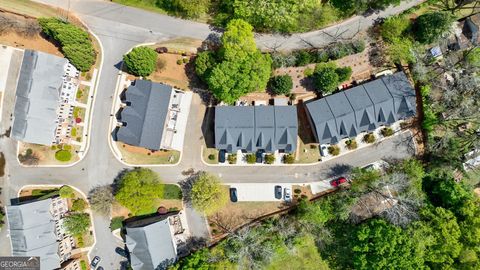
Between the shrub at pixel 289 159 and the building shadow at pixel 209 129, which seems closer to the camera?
the shrub at pixel 289 159

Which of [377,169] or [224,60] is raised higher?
[224,60]

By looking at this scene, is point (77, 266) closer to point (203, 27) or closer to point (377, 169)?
point (203, 27)

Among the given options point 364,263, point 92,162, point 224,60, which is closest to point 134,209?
→ point 92,162

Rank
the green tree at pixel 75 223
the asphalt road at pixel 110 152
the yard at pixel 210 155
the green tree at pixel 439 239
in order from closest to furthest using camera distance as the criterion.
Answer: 1. the green tree at pixel 439 239
2. the green tree at pixel 75 223
3. the asphalt road at pixel 110 152
4. the yard at pixel 210 155

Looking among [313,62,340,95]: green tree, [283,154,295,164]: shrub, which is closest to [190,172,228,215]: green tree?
[283,154,295,164]: shrub

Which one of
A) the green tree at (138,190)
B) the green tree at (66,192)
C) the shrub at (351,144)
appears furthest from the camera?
the shrub at (351,144)

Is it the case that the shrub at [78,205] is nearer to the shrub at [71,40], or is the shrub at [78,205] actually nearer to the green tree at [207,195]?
the green tree at [207,195]

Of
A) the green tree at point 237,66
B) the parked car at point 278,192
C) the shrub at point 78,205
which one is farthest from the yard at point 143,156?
the parked car at point 278,192
